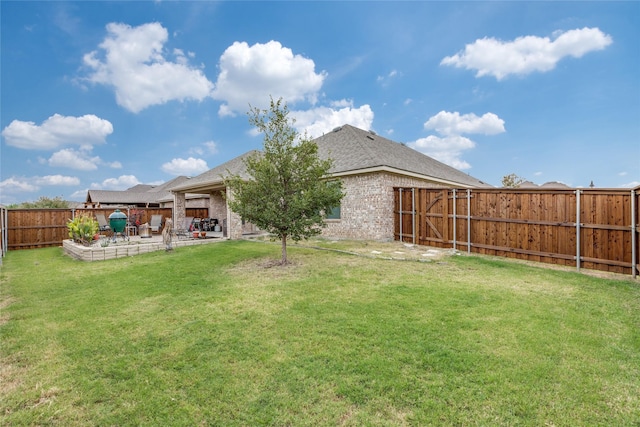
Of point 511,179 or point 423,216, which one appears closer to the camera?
point 423,216

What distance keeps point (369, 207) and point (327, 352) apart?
9588 millimetres

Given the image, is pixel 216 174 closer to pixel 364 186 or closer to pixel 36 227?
pixel 36 227

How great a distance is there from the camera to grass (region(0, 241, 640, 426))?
2.41 m

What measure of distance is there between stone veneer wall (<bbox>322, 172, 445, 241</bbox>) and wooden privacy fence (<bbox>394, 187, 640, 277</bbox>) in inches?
48.9

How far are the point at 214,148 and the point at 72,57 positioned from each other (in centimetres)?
726

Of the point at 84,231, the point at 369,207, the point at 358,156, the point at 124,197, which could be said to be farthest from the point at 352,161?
the point at 124,197

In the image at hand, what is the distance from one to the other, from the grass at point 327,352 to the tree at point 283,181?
187cm

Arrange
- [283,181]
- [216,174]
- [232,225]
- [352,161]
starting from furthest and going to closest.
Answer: [216,174] → [232,225] → [352,161] → [283,181]

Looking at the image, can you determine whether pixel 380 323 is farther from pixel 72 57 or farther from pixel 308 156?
pixel 72 57

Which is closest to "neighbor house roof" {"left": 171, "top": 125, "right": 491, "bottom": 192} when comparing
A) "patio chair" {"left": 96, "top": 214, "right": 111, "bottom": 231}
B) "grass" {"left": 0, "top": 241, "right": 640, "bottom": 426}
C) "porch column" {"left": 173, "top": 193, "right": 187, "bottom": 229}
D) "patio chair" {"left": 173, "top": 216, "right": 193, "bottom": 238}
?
"porch column" {"left": 173, "top": 193, "right": 187, "bottom": 229}

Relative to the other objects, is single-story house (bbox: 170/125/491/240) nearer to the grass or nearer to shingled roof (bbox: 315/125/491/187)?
shingled roof (bbox: 315/125/491/187)

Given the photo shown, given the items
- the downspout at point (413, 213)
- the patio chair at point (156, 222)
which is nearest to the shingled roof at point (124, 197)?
the patio chair at point (156, 222)

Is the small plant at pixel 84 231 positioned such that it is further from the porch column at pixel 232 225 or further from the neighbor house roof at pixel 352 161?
the porch column at pixel 232 225

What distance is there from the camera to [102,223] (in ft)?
50.1
